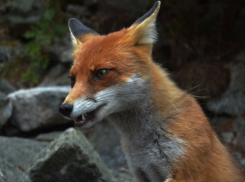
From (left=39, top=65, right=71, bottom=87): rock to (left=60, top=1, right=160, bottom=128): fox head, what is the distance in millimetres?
5871

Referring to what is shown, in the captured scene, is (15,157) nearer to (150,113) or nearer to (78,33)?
(78,33)

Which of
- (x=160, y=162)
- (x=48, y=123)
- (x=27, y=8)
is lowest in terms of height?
(x=48, y=123)

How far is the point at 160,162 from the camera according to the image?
332cm

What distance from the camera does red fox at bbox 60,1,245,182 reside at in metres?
3.17

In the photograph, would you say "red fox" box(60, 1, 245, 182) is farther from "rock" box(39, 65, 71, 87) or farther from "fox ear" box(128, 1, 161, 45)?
"rock" box(39, 65, 71, 87)

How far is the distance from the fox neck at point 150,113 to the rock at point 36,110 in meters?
4.55

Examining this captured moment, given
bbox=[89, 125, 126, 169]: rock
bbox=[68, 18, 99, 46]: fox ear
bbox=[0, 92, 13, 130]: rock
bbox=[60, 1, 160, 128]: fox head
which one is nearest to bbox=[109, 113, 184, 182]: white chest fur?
bbox=[60, 1, 160, 128]: fox head

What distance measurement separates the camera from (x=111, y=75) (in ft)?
10.5

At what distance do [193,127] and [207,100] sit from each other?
3.91m

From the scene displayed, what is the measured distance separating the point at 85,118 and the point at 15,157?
120 inches

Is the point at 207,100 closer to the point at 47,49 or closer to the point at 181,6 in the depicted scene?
the point at 181,6

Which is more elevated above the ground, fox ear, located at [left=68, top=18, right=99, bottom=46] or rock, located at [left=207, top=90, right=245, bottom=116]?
fox ear, located at [left=68, top=18, right=99, bottom=46]

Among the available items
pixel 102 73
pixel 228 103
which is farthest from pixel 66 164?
pixel 228 103

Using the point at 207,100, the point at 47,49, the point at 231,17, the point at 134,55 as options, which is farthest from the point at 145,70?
the point at 47,49
